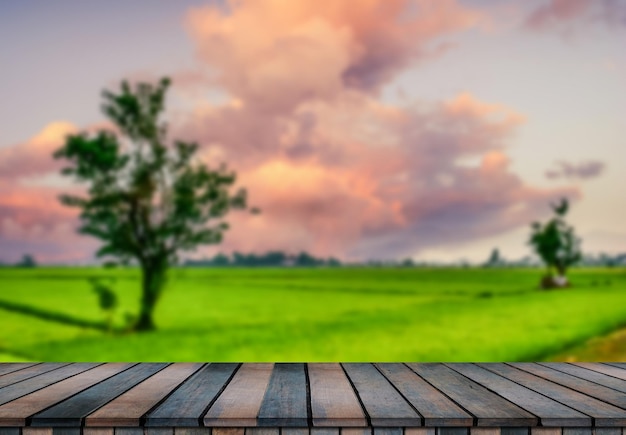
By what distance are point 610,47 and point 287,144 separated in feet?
25.7

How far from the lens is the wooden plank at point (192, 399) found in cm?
274

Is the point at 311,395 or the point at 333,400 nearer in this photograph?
the point at 333,400

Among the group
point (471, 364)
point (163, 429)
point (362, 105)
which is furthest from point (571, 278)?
point (163, 429)

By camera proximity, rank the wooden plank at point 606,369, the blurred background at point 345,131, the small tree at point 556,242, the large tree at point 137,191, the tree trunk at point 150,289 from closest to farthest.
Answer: the wooden plank at point 606,369, the blurred background at point 345,131, the large tree at point 137,191, the tree trunk at point 150,289, the small tree at point 556,242

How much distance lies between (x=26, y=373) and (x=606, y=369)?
4.69m

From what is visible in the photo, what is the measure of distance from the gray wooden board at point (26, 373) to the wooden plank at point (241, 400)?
156 cm

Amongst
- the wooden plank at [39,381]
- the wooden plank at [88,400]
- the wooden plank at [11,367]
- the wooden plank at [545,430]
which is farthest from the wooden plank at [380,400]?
the wooden plank at [11,367]

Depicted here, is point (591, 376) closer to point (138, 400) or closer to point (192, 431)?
point (192, 431)

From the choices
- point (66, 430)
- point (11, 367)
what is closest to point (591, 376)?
point (66, 430)

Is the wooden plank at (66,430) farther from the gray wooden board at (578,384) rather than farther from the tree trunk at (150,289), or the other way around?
the tree trunk at (150,289)

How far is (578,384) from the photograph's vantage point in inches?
148

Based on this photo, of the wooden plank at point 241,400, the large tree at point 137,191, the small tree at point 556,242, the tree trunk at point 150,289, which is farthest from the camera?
the small tree at point 556,242

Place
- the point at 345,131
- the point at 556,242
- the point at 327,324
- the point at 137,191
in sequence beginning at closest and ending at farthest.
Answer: the point at 345,131 → the point at 137,191 → the point at 327,324 → the point at 556,242

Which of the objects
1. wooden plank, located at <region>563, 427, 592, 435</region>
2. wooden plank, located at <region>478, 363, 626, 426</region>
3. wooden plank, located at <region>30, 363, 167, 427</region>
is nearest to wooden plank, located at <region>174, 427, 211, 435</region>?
wooden plank, located at <region>30, 363, 167, 427</region>
